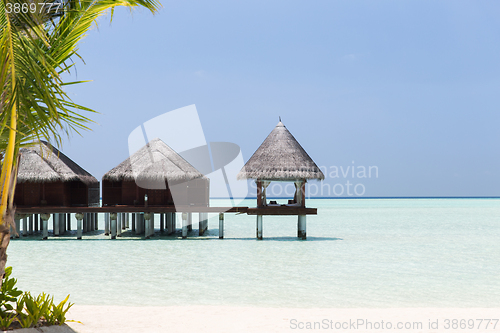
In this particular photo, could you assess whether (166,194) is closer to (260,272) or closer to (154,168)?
(154,168)

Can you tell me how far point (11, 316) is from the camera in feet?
13.7

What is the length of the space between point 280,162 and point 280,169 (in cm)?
31

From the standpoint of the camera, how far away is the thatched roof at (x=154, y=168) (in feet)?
53.9

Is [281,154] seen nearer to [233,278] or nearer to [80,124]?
[233,278]

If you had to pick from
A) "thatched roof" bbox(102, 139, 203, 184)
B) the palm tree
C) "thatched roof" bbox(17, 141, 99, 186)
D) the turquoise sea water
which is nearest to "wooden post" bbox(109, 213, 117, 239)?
the turquoise sea water

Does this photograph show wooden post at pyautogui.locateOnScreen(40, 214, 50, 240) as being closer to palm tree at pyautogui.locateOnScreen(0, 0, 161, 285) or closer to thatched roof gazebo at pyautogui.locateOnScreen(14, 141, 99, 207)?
thatched roof gazebo at pyautogui.locateOnScreen(14, 141, 99, 207)

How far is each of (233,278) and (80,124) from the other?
6460 millimetres

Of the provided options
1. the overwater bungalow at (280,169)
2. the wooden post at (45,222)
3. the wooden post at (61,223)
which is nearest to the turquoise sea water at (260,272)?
the wooden post at (45,222)

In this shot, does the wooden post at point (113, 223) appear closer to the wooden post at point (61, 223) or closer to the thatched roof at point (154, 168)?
the thatched roof at point (154, 168)

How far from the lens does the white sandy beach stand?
4898mm

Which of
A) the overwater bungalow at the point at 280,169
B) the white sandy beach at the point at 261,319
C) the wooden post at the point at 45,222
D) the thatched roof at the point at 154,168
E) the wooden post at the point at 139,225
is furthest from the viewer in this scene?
the wooden post at the point at 139,225

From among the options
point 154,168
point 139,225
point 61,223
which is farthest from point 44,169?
point 139,225

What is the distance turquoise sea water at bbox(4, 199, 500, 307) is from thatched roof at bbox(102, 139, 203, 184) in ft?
7.81

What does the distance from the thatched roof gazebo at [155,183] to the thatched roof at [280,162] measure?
7.00 ft
